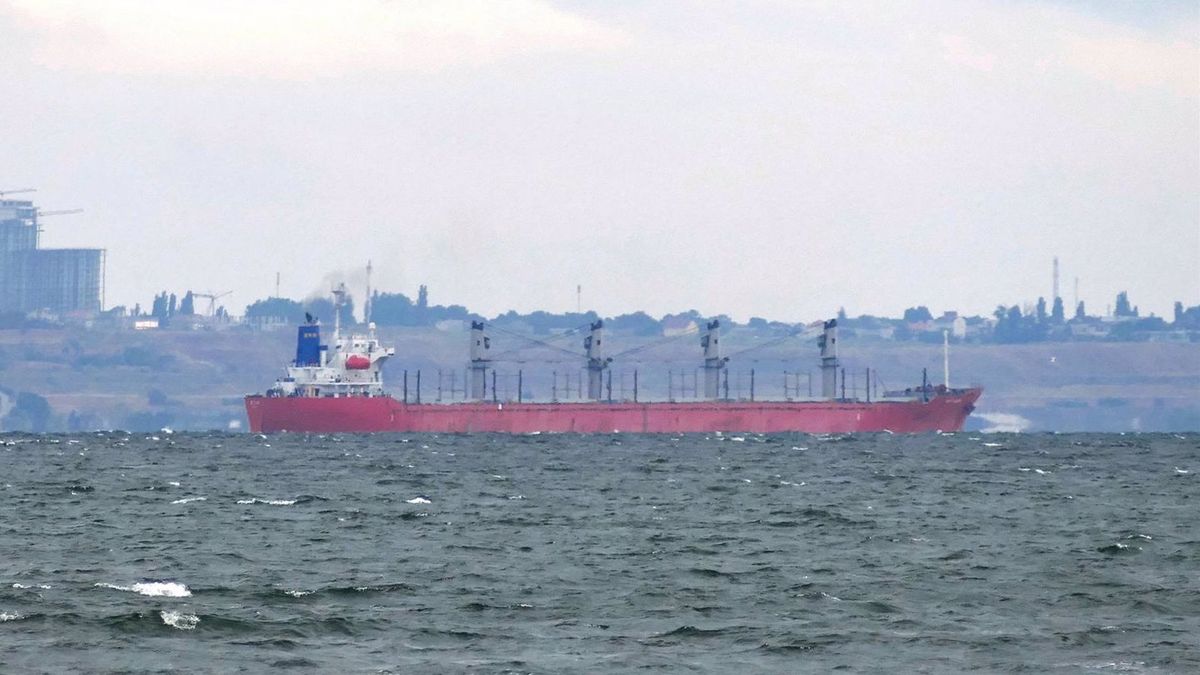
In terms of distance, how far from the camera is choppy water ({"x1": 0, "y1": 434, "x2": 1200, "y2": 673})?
27.8 metres

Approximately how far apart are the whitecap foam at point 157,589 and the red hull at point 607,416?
342ft

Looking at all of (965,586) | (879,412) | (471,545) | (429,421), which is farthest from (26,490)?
(879,412)

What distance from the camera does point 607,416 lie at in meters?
148

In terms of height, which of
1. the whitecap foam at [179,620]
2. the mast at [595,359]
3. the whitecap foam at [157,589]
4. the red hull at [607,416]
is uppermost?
the mast at [595,359]

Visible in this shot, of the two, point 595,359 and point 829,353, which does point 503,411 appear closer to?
point 595,359

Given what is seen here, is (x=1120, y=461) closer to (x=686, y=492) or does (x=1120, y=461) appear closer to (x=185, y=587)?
(x=686, y=492)

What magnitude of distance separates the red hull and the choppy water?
67.6 metres

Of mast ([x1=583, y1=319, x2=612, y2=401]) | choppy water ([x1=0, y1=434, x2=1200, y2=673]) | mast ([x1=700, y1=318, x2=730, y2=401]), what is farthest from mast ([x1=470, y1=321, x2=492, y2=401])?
choppy water ([x1=0, y1=434, x2=1200, y2=673])

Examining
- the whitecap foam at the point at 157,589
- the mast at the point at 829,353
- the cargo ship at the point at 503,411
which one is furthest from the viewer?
the mast at the point at 829,353

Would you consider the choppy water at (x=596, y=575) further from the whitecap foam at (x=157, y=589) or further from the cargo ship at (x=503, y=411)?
the cargo ship at (x=503, y=411)

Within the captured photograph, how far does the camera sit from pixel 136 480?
230ft

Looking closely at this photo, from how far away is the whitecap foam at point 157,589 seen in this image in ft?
108

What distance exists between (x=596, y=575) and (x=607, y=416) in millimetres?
111919

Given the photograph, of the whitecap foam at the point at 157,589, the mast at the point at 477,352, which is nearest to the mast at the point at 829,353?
the mast at the point at 477,352
